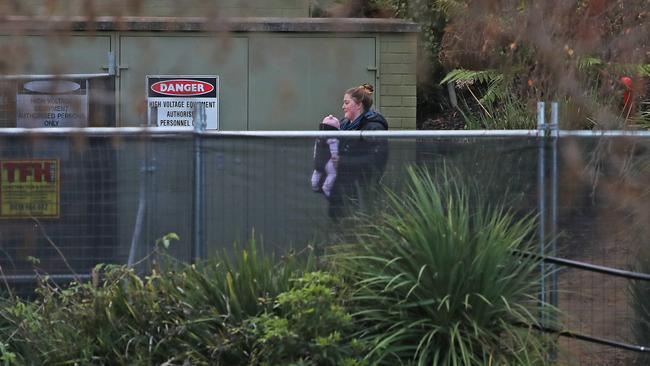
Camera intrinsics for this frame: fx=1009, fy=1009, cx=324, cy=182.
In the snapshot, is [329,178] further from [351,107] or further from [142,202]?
[351,107]

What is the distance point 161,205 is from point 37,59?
61.5 inches

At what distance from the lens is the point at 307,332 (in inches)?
234

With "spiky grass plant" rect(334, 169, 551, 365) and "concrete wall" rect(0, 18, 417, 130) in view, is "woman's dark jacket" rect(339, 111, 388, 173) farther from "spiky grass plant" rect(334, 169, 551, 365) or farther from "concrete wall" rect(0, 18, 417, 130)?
"concrete wall" rect(0, 18, 417, 130)

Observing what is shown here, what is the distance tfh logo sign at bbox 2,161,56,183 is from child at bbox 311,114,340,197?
1817 millimetres

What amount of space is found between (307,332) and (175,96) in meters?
4.47

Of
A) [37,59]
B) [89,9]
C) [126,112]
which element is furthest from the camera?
[126,112]

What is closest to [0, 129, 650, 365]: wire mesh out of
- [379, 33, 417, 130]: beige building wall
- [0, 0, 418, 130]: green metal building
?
[0, 0, 418, 130]: green metal building

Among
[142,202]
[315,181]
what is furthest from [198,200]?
[315,181]

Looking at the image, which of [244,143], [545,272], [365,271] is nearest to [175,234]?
[244,143]

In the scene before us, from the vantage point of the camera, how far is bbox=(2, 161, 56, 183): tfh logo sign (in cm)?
696

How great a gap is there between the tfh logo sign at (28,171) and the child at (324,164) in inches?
71.5

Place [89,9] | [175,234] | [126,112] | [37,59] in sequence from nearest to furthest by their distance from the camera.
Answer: [89,9], [37,59], [175,234], [126,112]

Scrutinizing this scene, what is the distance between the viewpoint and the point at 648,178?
656cm

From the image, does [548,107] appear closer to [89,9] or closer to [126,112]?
[89,9]
